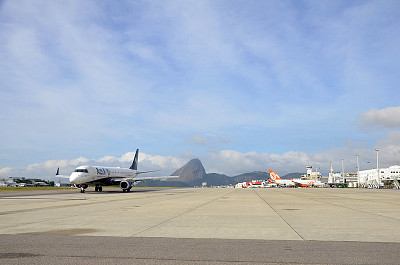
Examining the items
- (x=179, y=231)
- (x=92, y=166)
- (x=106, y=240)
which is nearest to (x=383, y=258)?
(x=179, y=231)

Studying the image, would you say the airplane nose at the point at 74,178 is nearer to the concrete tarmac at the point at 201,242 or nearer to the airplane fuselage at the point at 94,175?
the airplane fuselage at the point at 94,175

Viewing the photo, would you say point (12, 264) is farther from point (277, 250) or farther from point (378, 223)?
point (378, 223)

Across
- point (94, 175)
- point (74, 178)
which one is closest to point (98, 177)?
point (94, 175)

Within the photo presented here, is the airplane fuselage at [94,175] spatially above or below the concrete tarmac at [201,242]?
above

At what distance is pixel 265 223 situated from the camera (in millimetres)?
12703

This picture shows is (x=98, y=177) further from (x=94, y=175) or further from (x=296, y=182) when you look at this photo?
(x=296, y=182)

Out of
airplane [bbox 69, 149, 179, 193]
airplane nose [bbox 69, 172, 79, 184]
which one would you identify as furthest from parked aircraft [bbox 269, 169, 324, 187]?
airplane nose [bbox 69, 172, 79, 184]

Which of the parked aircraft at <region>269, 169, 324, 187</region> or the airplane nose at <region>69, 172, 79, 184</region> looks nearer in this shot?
the airplane nose at <region>69, 172, 79, 184</region>

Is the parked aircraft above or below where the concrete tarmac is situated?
below

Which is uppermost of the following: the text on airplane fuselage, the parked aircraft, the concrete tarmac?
the text on airplane fuselage

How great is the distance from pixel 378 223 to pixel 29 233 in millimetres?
12298

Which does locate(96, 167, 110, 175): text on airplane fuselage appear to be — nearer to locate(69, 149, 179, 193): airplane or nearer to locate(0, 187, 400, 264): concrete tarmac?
locate(69, 149, 179, 193): airplane

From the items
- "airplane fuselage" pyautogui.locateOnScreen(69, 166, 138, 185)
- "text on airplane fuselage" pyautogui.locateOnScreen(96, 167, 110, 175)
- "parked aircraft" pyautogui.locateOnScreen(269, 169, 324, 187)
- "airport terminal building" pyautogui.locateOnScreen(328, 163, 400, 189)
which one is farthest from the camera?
"parked aircraft" pyautogui.locateOnScreen(269, 169, 324, 187)

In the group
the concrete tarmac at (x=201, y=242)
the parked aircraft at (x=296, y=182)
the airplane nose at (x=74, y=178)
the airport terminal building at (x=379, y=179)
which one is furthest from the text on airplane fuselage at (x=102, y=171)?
the parked aircraft at (x=296, y=182)
